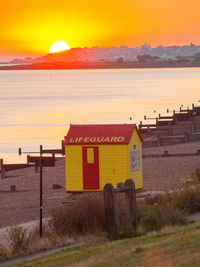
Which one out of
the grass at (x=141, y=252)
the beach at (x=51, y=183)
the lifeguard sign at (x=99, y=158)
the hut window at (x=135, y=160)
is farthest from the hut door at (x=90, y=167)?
the grass at (x=141, y=252)

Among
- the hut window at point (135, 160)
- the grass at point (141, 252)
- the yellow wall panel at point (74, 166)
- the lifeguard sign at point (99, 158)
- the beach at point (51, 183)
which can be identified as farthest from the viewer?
the hut window at point (135, 160)

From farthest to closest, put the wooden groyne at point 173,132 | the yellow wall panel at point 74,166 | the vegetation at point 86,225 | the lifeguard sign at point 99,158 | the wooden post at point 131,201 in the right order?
1. the wooden groyne at point 173,132
2. the yellow wall panel at point 74,166
3. the lifeguard sign at point 99,158
4. the wooden post at point 131,201
5. the vegetation at point 86,225

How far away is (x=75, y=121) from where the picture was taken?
7694 cm

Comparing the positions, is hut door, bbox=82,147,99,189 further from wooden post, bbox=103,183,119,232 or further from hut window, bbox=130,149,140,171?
wooden post, bbox=103,183,119,232

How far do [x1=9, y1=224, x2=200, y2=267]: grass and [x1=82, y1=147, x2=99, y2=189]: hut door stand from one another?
837 centimetres

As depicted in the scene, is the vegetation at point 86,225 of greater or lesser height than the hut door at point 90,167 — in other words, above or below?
below

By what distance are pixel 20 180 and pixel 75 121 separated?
48.2 m

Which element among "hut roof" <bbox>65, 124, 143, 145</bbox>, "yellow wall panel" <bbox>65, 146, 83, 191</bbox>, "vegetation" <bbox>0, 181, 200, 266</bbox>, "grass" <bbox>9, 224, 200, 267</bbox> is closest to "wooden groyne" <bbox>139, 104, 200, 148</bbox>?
"hut roof" <bbox>65, 124, 143, 145</bbox>

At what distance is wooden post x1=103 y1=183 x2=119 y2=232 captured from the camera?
12.3 m

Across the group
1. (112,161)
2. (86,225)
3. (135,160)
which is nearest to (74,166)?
(112,161)

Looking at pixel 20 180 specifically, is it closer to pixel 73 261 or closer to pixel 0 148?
pixel 73 261

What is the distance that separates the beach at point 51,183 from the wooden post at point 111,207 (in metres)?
5.81

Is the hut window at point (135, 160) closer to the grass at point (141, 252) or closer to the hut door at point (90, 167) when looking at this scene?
the hut door at point (90, 167)

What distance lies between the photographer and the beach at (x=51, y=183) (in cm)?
1967
